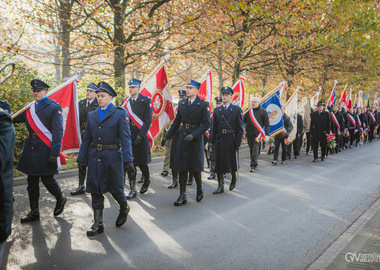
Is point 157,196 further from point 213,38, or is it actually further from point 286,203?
point 213,38

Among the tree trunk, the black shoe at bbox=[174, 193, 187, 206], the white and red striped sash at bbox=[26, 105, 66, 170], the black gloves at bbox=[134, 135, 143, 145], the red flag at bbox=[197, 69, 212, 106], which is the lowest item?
the black shoe at bbox=[174, 193, 187, 206]

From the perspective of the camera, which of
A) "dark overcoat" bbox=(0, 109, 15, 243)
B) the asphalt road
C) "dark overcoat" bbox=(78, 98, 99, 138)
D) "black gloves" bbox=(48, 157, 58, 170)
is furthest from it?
"dark overcoat" bbox=(78, 98, 99, 138)

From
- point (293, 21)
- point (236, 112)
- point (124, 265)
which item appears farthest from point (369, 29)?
point (124, 265)

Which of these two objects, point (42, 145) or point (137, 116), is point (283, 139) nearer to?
point (137, 116)

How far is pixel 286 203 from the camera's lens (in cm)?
663

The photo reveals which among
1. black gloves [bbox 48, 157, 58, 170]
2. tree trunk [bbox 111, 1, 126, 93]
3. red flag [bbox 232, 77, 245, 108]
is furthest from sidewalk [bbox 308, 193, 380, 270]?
tree trunk [bbox 111, 1, 126, 93]

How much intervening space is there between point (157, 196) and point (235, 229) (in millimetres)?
2327

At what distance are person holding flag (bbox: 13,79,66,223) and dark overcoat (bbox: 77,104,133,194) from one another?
0.55 meters

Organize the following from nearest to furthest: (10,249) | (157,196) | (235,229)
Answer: (10,249) → (235,229) → (157,196)

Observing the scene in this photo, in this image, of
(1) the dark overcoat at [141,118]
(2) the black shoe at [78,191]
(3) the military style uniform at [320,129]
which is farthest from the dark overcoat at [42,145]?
(3) the military style uniform at [320,129]

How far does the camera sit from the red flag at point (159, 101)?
25.3 feet

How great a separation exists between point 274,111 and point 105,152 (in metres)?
8.31

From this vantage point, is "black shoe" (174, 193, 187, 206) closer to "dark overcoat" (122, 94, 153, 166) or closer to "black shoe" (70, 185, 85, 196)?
"dark overcoat" (122, 94, 153, 166)

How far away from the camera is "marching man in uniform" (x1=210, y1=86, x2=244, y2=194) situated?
7.47 metres
